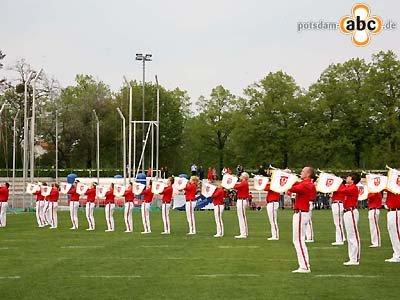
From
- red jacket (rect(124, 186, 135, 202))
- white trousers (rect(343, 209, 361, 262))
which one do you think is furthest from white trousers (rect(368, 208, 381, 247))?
red jacket (rect(124, 186, 135, 202))

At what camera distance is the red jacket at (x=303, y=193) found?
14289mm

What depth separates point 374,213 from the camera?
64.8 feet

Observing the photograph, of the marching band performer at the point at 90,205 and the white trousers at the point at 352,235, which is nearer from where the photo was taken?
the white trousers at the point at 352,235

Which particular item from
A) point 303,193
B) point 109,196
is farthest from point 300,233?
point 109,196

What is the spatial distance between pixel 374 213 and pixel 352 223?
14.1ft

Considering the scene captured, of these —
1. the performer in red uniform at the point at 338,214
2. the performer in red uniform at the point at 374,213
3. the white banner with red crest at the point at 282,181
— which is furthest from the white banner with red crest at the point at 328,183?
the performer in red uniform at the point at 338,214

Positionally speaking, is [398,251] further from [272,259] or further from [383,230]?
[383,230]

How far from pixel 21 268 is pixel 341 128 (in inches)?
2046

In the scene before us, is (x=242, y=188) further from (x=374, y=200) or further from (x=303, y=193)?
(x=303, y=193)

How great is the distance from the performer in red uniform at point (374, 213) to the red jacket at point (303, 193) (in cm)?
485

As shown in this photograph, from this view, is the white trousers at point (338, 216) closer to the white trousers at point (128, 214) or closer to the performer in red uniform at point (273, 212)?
the performer in red uniform at point (273, 212)

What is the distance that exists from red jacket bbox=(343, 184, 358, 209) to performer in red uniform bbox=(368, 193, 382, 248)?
264cm

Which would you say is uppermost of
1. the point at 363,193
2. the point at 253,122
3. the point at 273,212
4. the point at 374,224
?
the point at 253,122

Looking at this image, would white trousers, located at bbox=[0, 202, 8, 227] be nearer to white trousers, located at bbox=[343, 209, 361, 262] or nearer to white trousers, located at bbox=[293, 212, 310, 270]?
white trousers, located at bbox=[343, 209, 361, 262]
